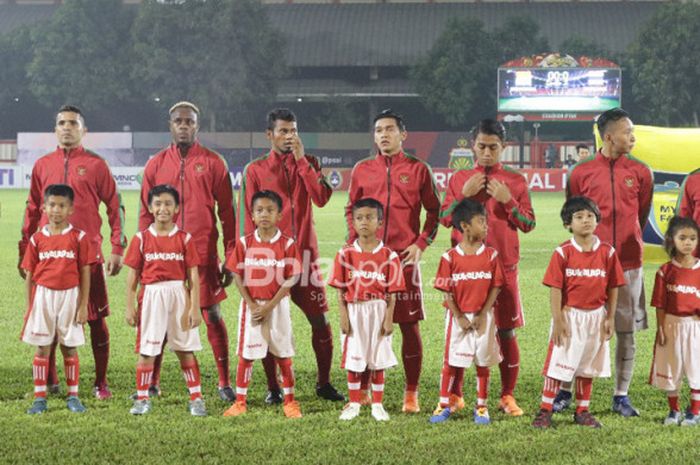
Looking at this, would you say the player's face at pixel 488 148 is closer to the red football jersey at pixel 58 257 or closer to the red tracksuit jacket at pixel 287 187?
the red tracksuit jacket at pixel 287 187

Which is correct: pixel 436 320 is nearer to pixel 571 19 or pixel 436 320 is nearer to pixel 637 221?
pixel 637 221

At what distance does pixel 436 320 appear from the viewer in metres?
10.7

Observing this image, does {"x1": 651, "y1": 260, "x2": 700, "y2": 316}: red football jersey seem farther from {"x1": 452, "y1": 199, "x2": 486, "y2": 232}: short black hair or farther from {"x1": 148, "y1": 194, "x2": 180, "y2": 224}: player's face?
{"x1": 148, "y1": 194, "x2": 180, "y2": 224}: player's face

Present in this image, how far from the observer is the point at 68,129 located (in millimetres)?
6770

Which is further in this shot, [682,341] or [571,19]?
[571,19]

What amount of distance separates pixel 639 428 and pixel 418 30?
5213 centimetres

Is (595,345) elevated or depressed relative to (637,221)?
depressed

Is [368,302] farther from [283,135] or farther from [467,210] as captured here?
[283,135]

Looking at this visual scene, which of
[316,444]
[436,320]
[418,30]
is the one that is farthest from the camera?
[418,30]

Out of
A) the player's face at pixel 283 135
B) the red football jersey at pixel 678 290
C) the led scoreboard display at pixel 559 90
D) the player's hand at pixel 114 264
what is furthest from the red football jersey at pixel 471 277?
the led scoreboard display at pixel 559 90

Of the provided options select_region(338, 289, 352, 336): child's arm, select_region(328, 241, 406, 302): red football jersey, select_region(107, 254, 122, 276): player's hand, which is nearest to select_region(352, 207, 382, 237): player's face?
select_region(328, 241, 406, 302): red football jersey

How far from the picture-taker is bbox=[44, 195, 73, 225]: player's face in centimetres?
635

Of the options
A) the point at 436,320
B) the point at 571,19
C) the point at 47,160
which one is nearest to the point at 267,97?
the point at 571,19

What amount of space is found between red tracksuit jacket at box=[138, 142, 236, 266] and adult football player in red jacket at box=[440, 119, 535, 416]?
1513 mm
